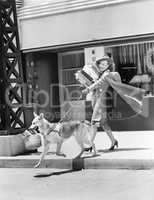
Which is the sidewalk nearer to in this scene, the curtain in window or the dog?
the dog

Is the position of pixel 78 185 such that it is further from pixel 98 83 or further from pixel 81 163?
pixel 98 83

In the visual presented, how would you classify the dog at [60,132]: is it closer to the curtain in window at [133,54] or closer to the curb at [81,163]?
the curb at [81,163]

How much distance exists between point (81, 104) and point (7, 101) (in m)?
4.21

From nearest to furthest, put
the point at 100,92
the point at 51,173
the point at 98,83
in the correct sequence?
the point at 51,173 < the point at 98,83 < the point at 100,92

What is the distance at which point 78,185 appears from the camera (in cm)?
790

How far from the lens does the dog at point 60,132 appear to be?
9.38 m

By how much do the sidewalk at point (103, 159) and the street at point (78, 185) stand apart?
19cm

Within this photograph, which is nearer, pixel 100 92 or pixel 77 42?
pixel 100 92

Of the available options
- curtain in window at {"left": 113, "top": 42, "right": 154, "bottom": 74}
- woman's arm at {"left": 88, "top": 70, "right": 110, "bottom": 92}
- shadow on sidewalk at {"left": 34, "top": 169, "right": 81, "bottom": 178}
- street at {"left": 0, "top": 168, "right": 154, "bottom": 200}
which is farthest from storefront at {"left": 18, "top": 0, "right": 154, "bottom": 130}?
street at {"left": 0, "top": 168, "right": 154, "bottom": 200}

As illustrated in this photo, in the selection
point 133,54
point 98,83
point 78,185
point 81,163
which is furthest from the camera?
point 133,54

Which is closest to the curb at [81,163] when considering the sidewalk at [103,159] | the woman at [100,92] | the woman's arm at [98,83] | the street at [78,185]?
the sidewalk at [103,159]

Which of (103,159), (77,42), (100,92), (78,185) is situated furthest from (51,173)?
(77,42)

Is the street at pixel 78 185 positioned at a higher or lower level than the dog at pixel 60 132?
lower

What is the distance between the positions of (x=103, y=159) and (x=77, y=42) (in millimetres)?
6543
